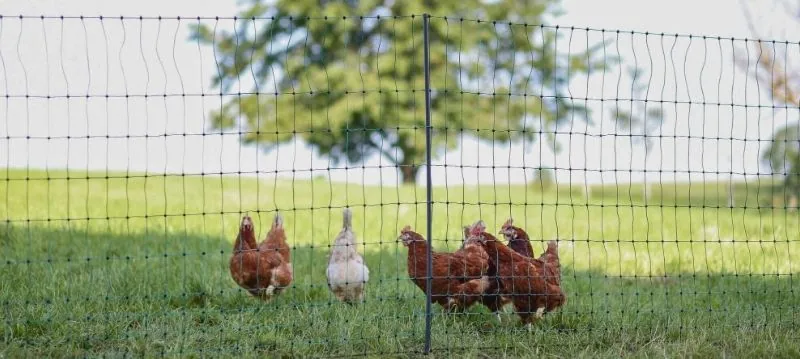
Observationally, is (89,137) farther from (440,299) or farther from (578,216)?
(578,216)

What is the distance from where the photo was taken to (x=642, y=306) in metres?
6.54

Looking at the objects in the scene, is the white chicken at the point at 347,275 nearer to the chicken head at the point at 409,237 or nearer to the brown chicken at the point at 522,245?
the chicken head at the point at 409,237

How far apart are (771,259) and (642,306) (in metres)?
3.41

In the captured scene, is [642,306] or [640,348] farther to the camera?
[642,306]

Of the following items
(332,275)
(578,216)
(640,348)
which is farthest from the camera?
(578,216)

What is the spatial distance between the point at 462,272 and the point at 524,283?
1.59 ft

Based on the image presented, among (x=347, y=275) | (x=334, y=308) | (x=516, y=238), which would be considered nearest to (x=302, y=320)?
(x=334, y=308)

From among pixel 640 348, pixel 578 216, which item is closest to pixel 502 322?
pixel 640 348

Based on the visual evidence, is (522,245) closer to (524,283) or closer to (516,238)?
(516,238)

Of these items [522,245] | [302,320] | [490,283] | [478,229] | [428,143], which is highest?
[428,143]

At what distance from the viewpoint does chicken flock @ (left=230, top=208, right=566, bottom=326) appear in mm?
5430

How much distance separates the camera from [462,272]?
5695mm

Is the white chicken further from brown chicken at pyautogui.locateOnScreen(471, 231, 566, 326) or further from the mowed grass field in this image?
Answer: brown chicken at pyautogui.locateOnScreen(471, 231, 566, 326)

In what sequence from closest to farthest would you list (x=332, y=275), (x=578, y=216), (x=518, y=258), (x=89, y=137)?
(x=89, y=137), (x=518, y=258), (x=332, y=275), (x=578, y=216)
